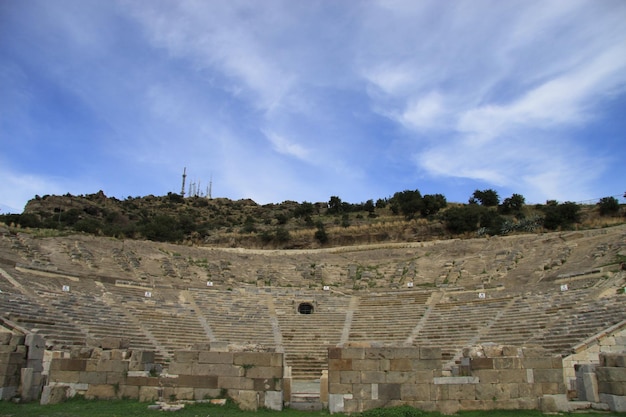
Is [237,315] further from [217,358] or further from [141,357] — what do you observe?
[217,358]

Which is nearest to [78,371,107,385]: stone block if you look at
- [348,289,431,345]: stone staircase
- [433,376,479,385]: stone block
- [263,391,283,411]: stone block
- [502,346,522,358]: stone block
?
[263,391,283,411]: stone block

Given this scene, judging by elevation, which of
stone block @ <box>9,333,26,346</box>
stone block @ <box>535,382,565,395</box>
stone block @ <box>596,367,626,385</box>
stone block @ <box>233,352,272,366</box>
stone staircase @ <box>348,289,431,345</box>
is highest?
stone staircase @ <box>348,289,431,345</box>

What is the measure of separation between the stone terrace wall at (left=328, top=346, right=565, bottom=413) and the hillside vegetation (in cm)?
3461

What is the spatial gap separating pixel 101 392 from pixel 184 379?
8.42ft

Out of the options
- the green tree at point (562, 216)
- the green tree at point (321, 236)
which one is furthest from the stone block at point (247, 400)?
the green tree at point (562, 216)

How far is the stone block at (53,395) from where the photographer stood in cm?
1171

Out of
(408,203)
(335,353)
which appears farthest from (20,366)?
(408,203)

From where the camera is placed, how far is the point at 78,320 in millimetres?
22531

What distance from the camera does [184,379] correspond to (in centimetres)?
1146

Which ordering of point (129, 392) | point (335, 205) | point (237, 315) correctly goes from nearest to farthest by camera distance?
point (129, 392) < point (237, 315) < point (335, 205)

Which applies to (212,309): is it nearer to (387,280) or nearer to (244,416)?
(387,280)

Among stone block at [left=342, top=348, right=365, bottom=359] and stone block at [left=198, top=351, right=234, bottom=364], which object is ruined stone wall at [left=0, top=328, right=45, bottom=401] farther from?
stone block at [left=342, top=348, right=365, bottom=359]

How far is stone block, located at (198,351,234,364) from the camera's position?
37.5 ft

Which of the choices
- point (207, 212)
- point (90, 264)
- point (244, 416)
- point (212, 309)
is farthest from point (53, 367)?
point (207, 212)
